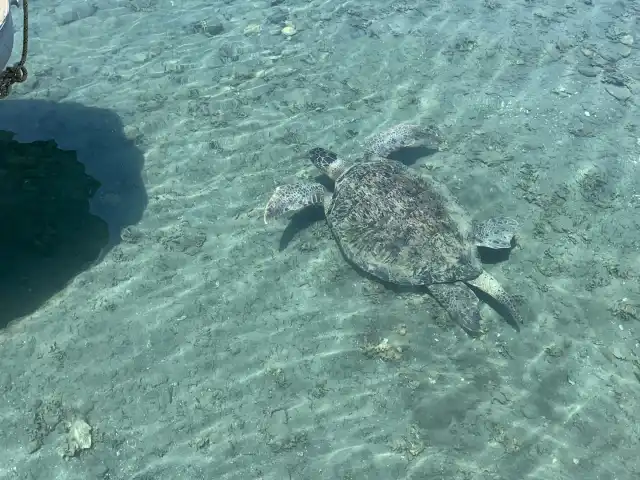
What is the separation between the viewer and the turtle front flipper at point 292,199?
5.65 metres

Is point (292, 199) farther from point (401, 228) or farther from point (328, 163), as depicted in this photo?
point (401, 228)

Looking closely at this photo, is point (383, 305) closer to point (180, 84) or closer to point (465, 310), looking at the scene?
point (465, 310)

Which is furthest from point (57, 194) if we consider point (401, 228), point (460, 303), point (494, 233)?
point (494, 233)

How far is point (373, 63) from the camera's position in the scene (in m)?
7.93

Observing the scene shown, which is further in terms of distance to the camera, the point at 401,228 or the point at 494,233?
the point at 494,233

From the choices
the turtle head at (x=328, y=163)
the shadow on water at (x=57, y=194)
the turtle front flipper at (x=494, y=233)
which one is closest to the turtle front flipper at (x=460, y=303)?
the turtle front flipper at (x=494, y=233)

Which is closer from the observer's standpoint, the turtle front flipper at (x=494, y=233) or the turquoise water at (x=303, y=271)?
the turquoise water at (x=303, y=271)

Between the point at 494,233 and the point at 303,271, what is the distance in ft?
7.33

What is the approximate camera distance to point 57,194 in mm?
5883

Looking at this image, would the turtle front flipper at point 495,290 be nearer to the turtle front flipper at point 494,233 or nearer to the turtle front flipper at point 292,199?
the turtle front flipper at point 494,233

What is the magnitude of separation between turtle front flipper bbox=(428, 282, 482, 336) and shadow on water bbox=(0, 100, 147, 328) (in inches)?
147

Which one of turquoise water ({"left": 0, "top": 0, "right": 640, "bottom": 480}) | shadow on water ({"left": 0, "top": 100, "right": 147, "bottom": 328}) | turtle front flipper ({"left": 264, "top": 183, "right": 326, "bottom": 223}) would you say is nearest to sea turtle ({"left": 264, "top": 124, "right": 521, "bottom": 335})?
turtle front flipper ({"left": 264, "top": 183, "right": 326, "bottom": 223})

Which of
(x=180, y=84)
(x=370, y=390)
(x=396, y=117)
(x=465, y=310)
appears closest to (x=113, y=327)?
(x=370, y=390)

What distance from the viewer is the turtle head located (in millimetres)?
6031
